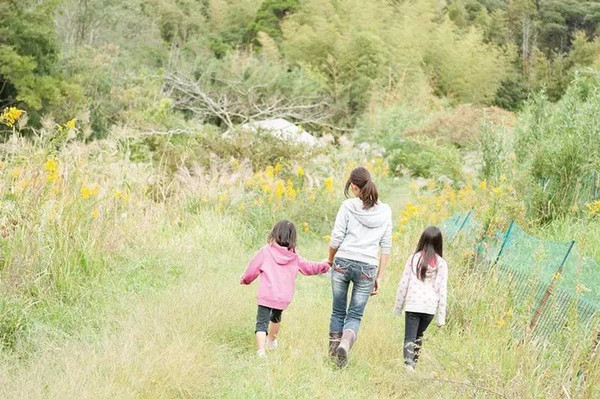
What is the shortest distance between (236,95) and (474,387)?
735 inches

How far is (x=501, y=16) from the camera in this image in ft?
115

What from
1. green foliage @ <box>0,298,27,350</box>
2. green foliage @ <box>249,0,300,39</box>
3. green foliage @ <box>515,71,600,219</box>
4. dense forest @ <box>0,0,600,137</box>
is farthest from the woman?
green foliage @ <box>249,0,300,39</box>

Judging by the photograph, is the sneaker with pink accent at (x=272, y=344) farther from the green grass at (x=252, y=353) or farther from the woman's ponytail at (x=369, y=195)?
the woman's ponytail at (x=369, y=195)

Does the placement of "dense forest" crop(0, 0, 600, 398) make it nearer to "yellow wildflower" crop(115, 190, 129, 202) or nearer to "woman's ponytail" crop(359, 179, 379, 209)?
"yellow wildflower" crop(115, 190, 129, 202)

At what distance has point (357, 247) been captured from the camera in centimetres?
487

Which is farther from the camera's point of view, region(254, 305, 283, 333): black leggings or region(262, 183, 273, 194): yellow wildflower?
region(262, 183, 273, 194): yellow wildflower

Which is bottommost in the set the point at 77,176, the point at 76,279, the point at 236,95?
the point at 236,95

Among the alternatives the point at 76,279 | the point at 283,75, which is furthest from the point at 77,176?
the point at 283,75

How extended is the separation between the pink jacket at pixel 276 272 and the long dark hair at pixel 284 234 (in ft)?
0.11

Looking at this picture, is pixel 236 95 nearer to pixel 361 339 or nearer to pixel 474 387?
pixel 361 339

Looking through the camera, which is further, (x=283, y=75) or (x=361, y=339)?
(x=283, y=75)

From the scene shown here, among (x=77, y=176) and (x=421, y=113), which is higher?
(x=77, y=176)

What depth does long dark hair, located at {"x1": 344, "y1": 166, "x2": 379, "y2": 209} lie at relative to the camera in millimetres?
4797

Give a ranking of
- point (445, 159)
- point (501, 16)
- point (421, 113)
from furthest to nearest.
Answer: point (501, 16), point (421, 113), point (445, 159)
